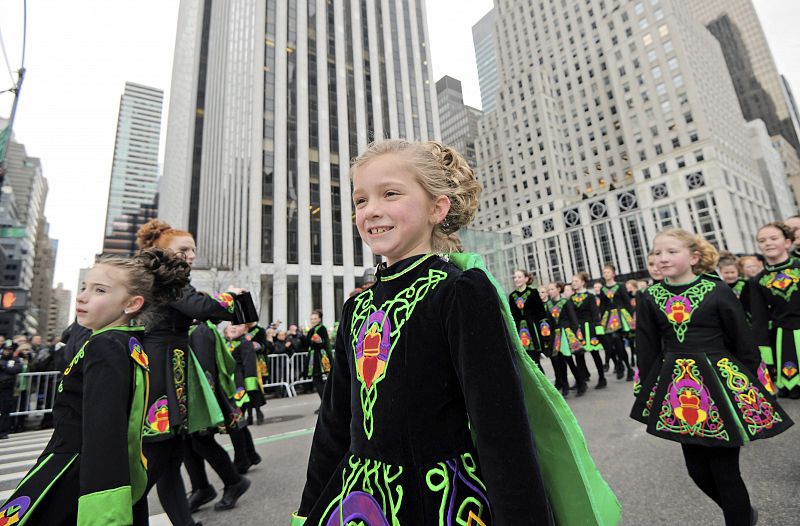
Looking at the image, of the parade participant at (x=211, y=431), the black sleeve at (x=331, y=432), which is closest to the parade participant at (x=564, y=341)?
the parade participant at (x=211, y=431)

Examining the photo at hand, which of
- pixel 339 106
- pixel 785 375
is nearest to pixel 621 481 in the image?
pixel 785 375

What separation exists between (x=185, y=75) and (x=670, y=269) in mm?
80541

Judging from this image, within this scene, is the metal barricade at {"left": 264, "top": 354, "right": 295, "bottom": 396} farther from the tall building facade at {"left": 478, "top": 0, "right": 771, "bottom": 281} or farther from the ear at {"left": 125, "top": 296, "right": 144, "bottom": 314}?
the tall building facade at {"left": 478, "top": 0, "right": 771, "bottom": 281}

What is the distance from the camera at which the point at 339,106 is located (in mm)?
40875

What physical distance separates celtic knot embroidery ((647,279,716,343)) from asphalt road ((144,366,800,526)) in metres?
1.29

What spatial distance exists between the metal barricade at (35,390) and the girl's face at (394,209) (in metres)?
11.6

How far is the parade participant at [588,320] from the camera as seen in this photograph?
8.11 metres

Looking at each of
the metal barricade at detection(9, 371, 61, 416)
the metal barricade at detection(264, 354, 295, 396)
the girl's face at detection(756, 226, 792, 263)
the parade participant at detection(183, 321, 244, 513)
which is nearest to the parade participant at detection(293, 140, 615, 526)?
the parade participant at detection(183, 321, 244, 513)

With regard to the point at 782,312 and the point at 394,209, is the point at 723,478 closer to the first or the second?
the point at 394,209

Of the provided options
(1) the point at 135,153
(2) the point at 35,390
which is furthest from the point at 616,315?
(1) the point at 135,153

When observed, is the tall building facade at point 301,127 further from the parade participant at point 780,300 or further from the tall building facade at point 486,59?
the tall building facade at point 486,59

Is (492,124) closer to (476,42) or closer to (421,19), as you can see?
(421,19)

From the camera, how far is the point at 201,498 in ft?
11.9

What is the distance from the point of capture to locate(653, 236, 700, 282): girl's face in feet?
9.43
